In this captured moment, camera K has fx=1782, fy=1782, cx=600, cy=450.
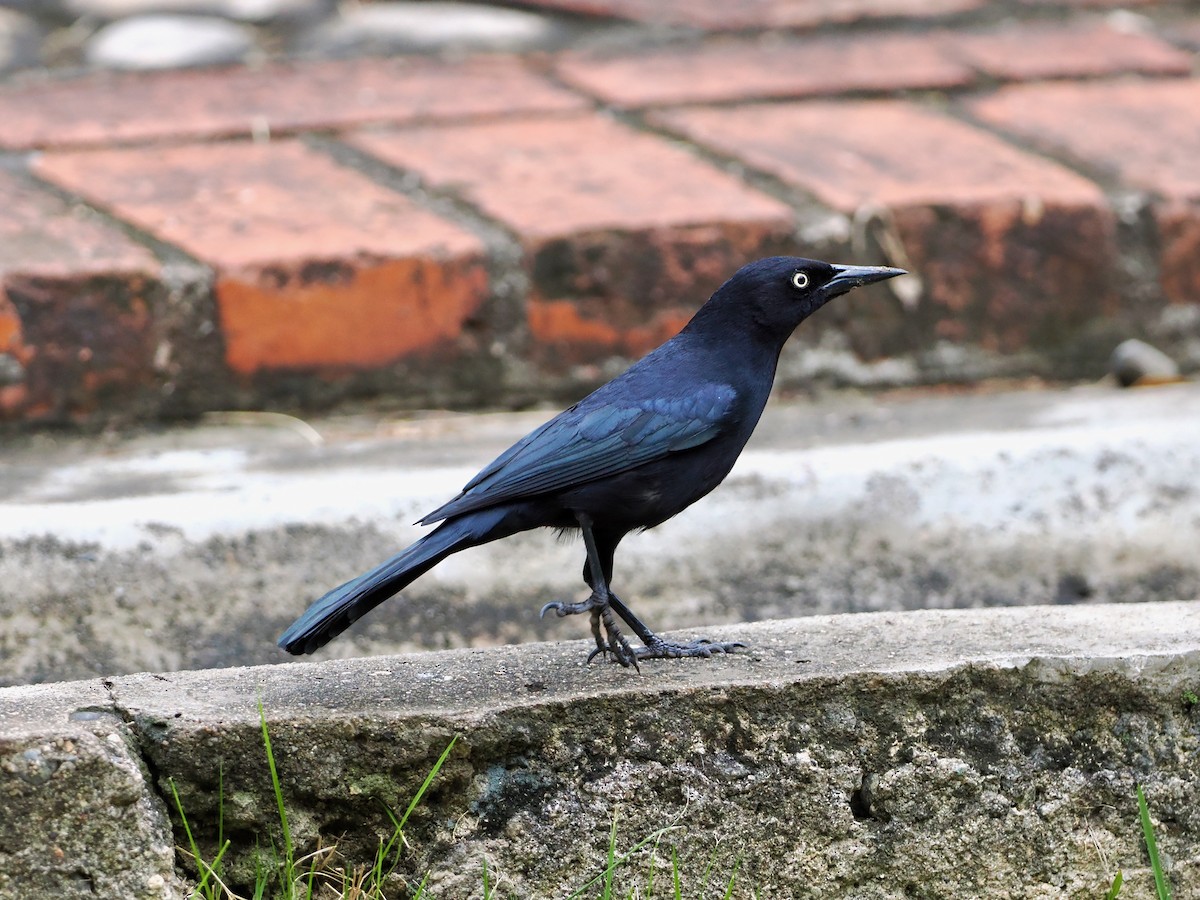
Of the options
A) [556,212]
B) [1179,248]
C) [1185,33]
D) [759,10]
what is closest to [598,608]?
[556,212]

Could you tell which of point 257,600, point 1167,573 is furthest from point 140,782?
point 1167,573

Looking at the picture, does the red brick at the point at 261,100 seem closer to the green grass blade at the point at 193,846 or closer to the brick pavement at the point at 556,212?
the brick pavement at the point at 556,212

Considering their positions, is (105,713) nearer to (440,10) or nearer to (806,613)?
(806,613)

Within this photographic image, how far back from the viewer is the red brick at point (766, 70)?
378 cm

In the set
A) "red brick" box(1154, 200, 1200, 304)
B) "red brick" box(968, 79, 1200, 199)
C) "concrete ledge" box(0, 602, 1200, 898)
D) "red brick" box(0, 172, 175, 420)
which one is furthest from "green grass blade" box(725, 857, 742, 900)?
"red brick" box(968, 79, 1200, 199)

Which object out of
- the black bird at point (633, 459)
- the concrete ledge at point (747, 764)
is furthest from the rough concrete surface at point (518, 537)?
the concrete ledge at point (747, 764)

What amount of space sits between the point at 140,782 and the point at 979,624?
100cm

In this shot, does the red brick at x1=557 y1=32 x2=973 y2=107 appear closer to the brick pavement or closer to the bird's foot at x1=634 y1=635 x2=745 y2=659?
the brick pavement

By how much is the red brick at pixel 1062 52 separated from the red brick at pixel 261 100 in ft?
3.24

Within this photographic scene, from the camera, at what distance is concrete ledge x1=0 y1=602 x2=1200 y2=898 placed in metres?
1.88

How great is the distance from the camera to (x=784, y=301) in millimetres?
2494

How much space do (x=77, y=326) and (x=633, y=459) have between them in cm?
105

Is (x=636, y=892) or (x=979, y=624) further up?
(x=979, y=624)

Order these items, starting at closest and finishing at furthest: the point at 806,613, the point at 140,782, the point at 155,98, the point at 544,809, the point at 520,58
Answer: the point at 140,782, the point at 544,809, the point at 806,613, the point at 155,98, the point at 520,58
